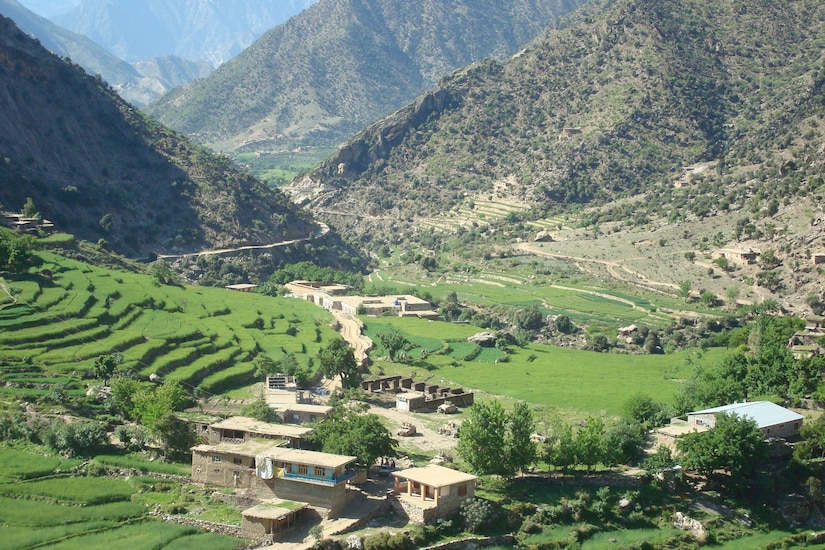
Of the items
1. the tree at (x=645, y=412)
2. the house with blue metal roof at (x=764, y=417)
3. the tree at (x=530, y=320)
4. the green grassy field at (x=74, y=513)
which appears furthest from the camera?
the tree at (x=530, y=320)

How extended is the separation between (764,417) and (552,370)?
1913cm

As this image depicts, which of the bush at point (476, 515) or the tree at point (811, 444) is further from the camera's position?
the tree at point (811, 444)

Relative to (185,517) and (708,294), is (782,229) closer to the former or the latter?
(708,294)

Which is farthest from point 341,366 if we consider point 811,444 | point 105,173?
point 105,173

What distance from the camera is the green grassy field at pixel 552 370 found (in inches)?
2203

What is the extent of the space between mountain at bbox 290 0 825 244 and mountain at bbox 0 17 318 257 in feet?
103

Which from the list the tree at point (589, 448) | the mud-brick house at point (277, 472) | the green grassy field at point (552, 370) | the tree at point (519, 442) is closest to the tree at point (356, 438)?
the mud-brick house at point (277, 472)

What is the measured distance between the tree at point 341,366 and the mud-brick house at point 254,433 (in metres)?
12.6

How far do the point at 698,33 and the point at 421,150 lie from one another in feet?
133

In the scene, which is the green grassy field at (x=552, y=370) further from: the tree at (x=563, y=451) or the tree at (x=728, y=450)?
the tree at (x=728, y=450)

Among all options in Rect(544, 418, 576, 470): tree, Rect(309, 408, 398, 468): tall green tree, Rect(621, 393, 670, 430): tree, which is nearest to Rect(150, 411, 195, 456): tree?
Rect(309, 408, 398, 468): tall green tree

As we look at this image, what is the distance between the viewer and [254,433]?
42.8m

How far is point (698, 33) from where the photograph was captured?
14000cm

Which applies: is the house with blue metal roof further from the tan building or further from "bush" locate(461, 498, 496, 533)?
the tan building
